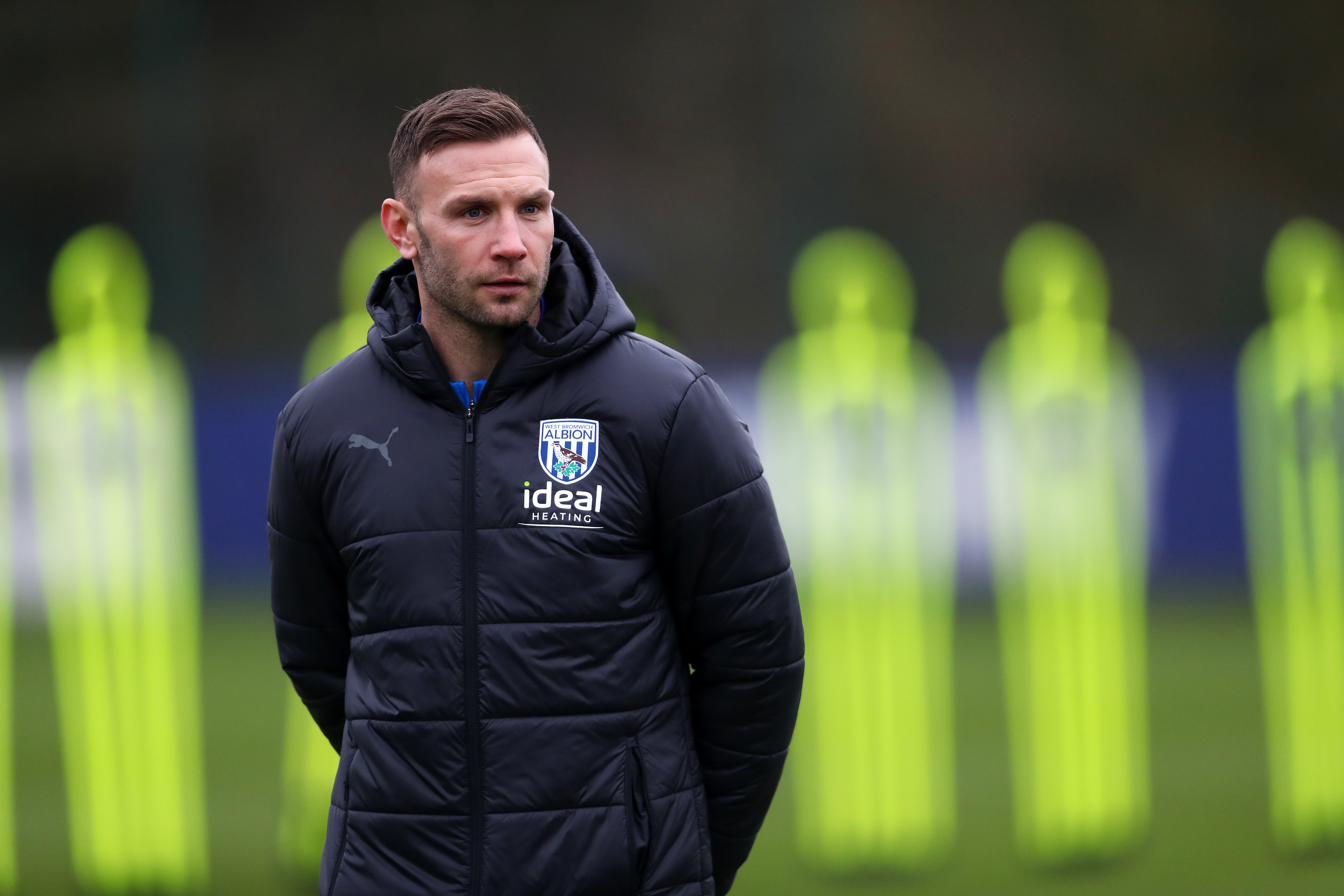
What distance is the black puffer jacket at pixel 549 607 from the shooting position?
4.66 feet

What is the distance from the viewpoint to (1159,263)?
6328 mm

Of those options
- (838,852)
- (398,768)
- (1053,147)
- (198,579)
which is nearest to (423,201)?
(398,768)

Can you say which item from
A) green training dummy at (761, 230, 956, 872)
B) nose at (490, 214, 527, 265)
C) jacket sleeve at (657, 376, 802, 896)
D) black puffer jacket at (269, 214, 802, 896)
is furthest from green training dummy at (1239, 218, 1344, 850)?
nose at (490, 214, 527, 265)

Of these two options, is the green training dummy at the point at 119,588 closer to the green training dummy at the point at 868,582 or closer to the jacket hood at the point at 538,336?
the green training dummy at the point at 868,582

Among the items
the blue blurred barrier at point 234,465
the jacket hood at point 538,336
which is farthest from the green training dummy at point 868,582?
the jacket hood at point 538,336

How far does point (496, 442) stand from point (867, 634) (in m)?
2.71

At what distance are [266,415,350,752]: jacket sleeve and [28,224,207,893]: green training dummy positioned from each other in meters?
2.42

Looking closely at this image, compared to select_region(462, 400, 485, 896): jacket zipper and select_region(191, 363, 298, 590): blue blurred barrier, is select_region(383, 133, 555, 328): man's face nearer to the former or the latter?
select_region(462, 400, 485, 896): jacket zipper

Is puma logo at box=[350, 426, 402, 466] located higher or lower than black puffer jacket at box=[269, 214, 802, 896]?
higher

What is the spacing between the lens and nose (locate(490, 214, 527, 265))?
1441 mm

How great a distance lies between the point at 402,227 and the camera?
155 cm

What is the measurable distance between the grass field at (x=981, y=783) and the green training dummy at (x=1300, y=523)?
0.15 m

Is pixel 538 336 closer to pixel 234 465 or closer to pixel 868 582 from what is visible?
pixel 868 582

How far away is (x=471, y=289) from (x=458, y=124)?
161 millimetres
